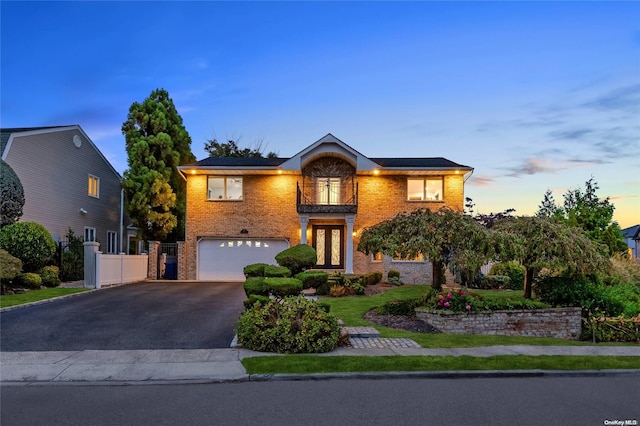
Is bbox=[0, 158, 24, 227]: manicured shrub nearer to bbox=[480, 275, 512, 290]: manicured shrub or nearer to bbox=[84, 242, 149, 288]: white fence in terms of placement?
bbox=[84, 242, 149, 288]: white fence

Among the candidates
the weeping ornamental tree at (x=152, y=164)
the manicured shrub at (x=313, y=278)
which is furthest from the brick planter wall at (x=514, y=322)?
the weeping ornamental tree at (x=152, y=164)

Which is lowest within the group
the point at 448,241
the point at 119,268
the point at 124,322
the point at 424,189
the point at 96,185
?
the point at 124,322

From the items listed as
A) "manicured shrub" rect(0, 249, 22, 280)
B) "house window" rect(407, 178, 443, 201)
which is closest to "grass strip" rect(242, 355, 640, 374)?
"manicured shrub" rect(0, 249, 22, 280)

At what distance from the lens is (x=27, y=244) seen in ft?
62.0

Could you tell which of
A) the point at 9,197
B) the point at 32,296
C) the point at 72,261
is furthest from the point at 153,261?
the point at 32,296

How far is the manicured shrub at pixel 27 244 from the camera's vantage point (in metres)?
18.7

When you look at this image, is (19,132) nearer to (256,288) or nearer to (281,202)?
(281,202)

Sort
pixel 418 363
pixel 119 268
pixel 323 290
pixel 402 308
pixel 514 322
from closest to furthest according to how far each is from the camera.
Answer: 1. pixel 418 363
2. pixel 514 322
3. pixel 402 308
4. pixel 323 290
5. pixel 119 268

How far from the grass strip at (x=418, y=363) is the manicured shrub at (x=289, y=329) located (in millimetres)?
505

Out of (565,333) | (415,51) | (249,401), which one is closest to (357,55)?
(415,51)

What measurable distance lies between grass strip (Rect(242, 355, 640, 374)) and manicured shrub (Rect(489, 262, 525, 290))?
14056mm

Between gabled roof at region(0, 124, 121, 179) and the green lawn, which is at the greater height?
gabled roof at region(0, 124, 121, 179)

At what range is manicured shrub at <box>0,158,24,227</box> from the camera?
1893cm

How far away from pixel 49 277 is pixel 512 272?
21.8 meters
